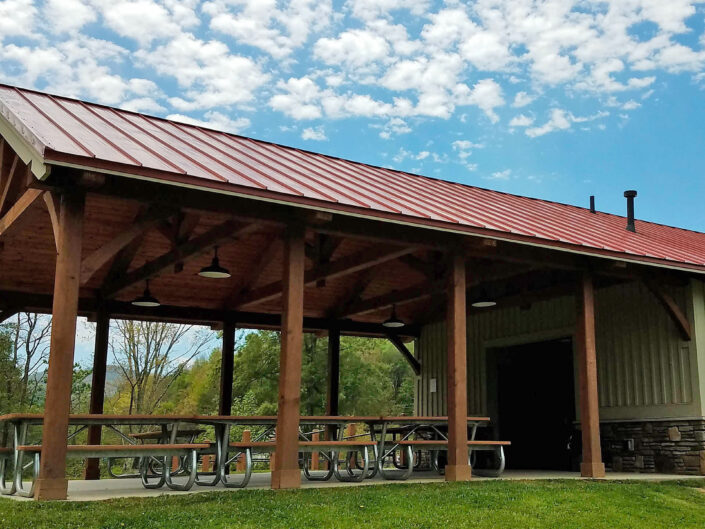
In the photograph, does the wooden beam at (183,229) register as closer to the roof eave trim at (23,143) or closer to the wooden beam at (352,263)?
the wooden beam at (352,263)

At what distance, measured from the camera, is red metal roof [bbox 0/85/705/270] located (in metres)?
7.23

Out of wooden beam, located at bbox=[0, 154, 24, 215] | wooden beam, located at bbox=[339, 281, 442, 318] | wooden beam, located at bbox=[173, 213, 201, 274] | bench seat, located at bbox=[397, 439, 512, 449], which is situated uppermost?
wooden beam, located at bbox=[0, 154, 24, 215]

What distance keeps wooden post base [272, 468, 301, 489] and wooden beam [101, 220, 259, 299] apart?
247 centimetres

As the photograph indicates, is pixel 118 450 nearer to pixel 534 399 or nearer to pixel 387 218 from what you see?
pixel 387 218

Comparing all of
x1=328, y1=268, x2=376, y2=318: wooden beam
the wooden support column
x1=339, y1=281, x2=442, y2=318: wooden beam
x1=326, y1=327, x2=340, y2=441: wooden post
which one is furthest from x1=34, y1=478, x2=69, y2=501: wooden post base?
x1=326, y1=327, x2=340, y2=441: wooden post

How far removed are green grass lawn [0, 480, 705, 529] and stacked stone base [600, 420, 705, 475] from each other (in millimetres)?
2346

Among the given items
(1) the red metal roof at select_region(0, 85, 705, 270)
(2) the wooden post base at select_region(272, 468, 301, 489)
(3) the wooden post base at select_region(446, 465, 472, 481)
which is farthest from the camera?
(3) the wooden post base at select_region(446, 465, 472, 481)

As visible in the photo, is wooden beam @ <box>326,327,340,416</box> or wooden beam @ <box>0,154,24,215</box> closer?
wooden beam @ <box>0,154,24,215</box>

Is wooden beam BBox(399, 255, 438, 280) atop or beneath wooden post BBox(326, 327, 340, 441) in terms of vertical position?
atop

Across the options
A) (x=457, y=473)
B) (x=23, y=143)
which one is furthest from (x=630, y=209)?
(x=23, y=143)

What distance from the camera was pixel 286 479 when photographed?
25.4 feet

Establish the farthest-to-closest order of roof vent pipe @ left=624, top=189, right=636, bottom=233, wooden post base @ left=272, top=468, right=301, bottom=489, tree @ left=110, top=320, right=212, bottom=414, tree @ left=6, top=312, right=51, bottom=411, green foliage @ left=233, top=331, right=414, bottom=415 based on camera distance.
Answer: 1. green foliage @ left=233, top=331, right=414, bottom=415
2. tree @ left=110, top=320, right=212, bottom=414
3. tree @ left=6, top=312, right=51, bottom=411
4. roof vent pipe @ left=624, top=189, right=636, bottom=233
5. wooden post base @ left=272, top=468, right=301, bottom=489

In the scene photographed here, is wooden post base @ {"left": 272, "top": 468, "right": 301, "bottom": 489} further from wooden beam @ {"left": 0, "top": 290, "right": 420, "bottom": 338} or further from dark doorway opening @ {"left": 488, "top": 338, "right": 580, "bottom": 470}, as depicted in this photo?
dark doorway opening @ {"left": 488, "top": 338, "right": 580, "bottom": 470}

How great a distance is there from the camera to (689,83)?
92.1 metres
